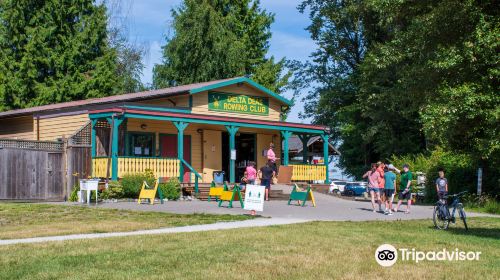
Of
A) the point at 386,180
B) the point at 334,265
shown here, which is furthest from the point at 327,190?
the point at 334,265

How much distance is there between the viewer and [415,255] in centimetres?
1091

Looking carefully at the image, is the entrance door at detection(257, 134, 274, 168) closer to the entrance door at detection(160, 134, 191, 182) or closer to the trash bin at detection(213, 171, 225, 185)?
the trash bin at detection(213, 171, 225, 185)

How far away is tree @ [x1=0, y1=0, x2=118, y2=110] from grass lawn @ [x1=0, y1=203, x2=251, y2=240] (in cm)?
2322

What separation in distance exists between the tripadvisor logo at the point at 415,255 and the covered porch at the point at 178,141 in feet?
49.7

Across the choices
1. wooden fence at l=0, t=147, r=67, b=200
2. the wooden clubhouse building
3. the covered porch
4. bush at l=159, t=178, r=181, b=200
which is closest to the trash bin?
the covered porch

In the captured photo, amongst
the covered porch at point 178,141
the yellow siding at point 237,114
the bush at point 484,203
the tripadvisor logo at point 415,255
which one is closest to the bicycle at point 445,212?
the tripadvisor logo at point 415,255

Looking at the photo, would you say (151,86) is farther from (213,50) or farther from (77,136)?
(77,136)

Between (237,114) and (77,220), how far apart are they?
50.1 feet

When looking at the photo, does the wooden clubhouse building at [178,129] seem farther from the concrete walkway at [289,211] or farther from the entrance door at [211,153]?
the concrete walkway at [289,211]

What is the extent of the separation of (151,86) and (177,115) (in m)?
28.5

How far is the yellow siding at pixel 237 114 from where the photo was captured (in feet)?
97.2

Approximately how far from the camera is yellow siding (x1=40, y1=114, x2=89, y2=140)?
89.9 feet

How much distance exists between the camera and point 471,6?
64.5 feet

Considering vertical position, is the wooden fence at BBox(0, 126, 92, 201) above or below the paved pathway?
above
